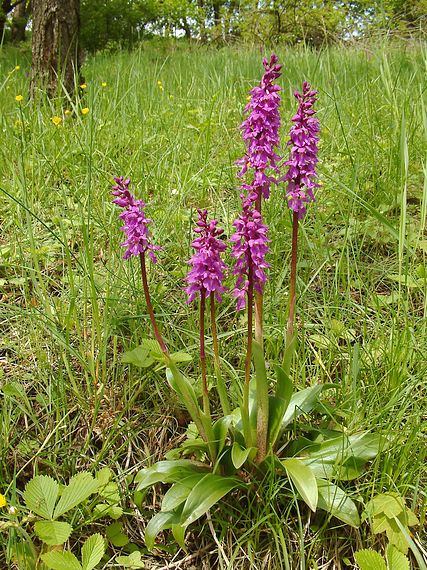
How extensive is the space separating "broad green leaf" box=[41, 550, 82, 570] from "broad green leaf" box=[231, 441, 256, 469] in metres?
0.51

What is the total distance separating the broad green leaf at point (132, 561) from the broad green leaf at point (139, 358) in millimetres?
608

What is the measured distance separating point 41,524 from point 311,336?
119cm

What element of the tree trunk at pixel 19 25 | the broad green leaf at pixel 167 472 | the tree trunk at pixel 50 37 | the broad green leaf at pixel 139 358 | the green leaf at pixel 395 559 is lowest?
the green leaf at pixel 395 559

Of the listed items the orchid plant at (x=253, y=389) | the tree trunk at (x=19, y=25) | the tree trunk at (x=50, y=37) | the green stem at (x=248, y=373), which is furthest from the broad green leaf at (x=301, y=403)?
the tree trunk at (x=19, y=25)

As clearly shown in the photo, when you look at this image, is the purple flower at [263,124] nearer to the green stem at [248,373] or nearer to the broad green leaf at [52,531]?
the green stem at [248,373]

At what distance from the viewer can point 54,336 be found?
1.99 m

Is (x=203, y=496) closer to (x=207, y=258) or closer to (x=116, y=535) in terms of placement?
(x=116, y=535)

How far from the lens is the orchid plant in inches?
51.6

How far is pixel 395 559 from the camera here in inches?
53.9

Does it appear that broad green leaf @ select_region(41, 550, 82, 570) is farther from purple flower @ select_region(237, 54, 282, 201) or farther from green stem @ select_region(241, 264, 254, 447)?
purple flower @ select_region(237, 54, 282, 201)

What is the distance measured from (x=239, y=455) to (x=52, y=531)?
0.57 meters

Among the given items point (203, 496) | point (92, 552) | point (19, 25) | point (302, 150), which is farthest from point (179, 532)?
point (19, 25)

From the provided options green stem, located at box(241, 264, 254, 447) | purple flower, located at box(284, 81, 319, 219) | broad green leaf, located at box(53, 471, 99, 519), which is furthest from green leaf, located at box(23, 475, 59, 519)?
purple flower, located at box(284, 81, 319, 219)

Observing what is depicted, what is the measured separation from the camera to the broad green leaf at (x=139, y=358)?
1816 mm
